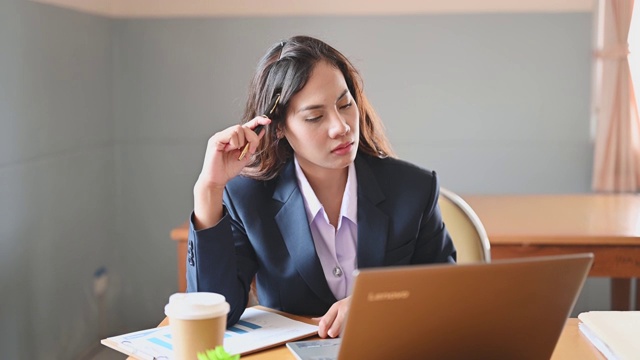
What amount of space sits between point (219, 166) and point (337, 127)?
24 cm

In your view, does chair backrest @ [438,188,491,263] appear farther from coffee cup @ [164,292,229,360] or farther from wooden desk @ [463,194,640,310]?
coffee cup @ [164,292,229,360]

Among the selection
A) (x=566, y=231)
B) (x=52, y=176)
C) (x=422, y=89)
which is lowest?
(x=566, y=231)

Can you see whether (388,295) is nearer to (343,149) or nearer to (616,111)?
(343,149)

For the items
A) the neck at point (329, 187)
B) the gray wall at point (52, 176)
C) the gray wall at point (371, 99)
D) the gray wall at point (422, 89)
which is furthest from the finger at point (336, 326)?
the gray wall at point (422, 89)

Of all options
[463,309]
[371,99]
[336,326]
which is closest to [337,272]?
[336,326]

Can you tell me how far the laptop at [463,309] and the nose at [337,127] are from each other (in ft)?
2.15

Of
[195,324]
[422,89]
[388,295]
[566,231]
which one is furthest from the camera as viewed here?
[422,89]

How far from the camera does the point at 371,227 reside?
6.07 feet

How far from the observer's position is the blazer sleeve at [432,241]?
6.16ft

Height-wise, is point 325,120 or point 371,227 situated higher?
point 325,120

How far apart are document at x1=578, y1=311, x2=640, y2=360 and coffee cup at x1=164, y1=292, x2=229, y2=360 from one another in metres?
0.60

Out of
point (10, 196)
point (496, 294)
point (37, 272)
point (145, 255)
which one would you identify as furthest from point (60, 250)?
point (496, 294)

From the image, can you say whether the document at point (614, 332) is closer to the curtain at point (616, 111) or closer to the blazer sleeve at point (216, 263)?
the blazer sleeve at point (216, 263)

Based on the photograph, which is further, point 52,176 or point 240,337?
point 52,176
